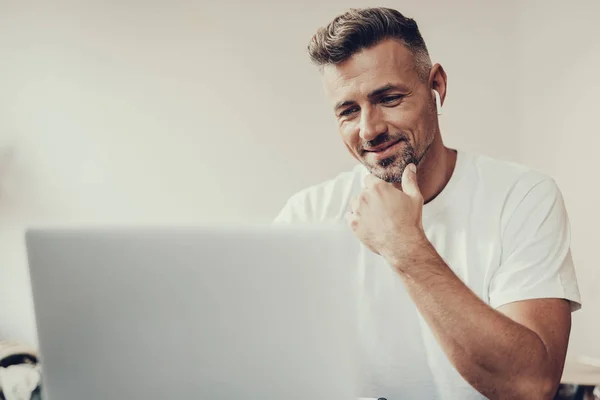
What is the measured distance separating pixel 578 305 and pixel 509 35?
5.28 ft

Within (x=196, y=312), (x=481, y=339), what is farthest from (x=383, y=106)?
(x=196, y=312)

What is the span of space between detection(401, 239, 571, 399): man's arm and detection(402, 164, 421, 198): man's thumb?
148 mm

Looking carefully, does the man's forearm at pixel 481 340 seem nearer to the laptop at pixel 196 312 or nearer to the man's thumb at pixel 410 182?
the man's thumb at pixel 410 182

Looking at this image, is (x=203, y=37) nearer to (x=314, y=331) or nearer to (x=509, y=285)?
(x=509, y=285)

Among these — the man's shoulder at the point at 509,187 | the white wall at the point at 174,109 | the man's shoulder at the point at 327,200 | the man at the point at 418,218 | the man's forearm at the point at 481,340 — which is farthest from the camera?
the white wall at the point at 174,109

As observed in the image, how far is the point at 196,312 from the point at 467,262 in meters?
0.71

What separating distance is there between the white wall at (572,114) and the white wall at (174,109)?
18 centimetres

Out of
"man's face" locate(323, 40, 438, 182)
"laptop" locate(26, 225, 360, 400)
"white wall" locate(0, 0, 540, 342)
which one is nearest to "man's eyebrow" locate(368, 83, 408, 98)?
"man's face" locate(323, 40, 438, 182)

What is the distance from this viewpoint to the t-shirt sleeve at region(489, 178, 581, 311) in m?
1.01

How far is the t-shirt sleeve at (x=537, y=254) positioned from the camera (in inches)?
39.9

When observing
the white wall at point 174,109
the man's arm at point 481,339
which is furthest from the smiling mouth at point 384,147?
the white wall at point 174,109

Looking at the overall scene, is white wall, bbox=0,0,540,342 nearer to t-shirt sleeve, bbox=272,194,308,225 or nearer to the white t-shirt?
t-shirt sleeve, bbox=272,194,308,225

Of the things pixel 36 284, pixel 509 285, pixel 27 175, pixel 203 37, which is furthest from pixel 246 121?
pixel 36 284

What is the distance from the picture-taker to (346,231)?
1.84 feet
